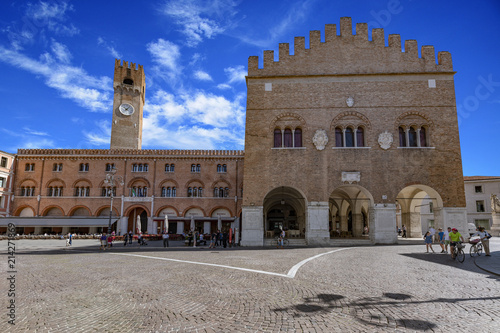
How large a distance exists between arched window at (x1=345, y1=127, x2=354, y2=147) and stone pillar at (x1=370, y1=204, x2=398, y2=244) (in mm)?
4275

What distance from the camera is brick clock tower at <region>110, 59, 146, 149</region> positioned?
160 feet

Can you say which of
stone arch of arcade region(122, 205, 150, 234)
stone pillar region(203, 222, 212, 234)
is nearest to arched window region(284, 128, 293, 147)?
stone pillar region(203, 222, 212, 234)

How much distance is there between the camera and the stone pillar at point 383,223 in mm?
20062

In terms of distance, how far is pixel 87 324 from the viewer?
184 inches

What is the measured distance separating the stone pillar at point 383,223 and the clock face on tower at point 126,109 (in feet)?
133

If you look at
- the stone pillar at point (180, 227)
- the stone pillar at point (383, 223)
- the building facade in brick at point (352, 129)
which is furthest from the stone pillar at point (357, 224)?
the stone pillar at point (180, 227)

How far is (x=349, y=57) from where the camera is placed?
73.0ft

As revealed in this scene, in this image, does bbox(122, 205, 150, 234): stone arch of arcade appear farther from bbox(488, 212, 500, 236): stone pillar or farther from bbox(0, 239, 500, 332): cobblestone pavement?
bbox(488, 212, 500, 236): stone pillar

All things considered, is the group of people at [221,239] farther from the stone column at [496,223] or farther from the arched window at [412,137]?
the stone column at [496,223]

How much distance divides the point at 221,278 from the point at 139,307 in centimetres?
297

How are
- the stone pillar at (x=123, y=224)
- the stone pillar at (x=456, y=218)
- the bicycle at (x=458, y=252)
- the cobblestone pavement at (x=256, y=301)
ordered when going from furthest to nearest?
the stone pillar at (x=123, y=224)
the stone pillar at (x=456, y=218)
the bicycle at (x=458, y=252)
the cobblestone pavement at (x=256, y=301)

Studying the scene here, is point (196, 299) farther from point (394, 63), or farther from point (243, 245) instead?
point (394, 63)

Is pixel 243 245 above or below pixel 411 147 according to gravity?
below

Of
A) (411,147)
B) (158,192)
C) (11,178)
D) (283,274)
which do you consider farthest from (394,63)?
(11,178)
